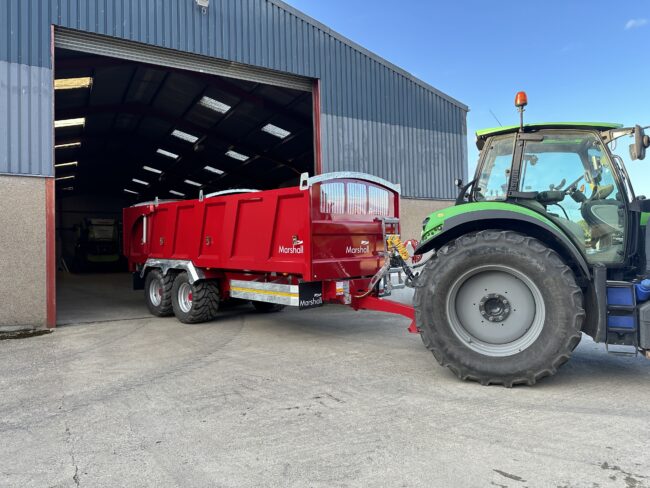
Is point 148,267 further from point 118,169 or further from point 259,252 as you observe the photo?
point 118,169

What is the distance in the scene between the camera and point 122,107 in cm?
1667

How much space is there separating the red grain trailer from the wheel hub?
47.9 inches

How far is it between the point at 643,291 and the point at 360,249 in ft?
12.1

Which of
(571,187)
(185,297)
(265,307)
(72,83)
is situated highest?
(72,83)

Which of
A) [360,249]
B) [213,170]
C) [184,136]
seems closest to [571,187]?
[360,249]

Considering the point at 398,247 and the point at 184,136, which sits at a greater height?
the point at 184,136

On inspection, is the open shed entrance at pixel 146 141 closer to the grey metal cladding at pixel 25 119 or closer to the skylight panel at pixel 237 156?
the skylight panel at pixel 237 156

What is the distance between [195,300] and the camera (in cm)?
803

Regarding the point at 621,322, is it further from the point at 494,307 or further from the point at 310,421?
the point at 310,421

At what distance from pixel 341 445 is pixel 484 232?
251cm

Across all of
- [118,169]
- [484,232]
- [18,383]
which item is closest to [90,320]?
[18,383]

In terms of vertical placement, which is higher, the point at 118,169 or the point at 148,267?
the point at 118,169

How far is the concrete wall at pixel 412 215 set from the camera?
1227 cm

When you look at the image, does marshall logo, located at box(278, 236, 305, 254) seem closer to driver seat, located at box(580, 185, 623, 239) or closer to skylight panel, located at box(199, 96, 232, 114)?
driver seat, located at box(580, 185, 623, 239)
